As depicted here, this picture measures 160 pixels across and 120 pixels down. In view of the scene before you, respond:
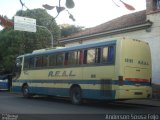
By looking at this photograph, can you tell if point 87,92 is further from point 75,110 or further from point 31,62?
point 31,62

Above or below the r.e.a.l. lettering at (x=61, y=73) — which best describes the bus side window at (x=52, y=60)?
above

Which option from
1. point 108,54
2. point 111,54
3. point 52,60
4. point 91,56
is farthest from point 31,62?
Answer: point 111,54

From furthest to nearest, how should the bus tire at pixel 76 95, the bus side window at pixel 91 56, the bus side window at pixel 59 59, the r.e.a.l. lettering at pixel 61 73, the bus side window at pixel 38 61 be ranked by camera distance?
the bus side window at pixel 38 61 < the bus side window at pixel 59 59 < the r.e.a.l. lettering at pixel 61 73 < the bus tire at pixel 76 95 < the bus side window at pixel 91 56

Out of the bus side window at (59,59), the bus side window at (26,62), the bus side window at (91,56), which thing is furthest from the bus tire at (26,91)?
the bus side window at (91,56)

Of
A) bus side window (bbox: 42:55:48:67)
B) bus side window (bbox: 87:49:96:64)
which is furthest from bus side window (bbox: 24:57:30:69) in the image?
bus side window (bbox: 87:49:96:64)

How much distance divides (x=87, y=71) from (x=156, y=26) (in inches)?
253

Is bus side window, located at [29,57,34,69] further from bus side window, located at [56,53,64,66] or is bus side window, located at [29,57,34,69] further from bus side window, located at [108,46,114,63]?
bus side window, located at [108,46,114,63]

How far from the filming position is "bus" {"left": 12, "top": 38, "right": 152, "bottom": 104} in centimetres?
1650

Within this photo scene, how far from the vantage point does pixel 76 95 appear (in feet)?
62.4

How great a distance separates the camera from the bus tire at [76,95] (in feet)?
61.2

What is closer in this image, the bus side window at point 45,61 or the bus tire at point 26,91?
the bus side window at point 45,61

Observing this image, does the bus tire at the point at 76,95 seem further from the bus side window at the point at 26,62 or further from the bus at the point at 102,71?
the bus side window at the point at 26,62

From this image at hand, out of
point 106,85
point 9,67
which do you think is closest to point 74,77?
point 106,85

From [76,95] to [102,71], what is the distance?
101 inches
